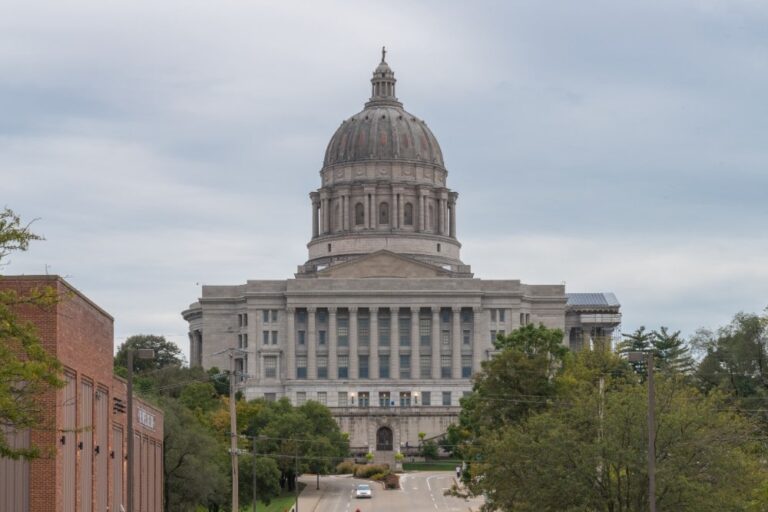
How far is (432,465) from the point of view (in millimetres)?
177875

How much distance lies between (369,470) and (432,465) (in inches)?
772

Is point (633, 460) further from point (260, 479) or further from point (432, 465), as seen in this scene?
point (432, 465)

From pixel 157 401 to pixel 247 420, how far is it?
40.4m

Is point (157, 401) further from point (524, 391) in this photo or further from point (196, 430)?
point (524, 391)

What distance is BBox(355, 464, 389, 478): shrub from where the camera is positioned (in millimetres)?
158375

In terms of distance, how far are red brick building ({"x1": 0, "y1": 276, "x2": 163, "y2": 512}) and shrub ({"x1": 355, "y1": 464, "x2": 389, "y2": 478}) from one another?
243ft

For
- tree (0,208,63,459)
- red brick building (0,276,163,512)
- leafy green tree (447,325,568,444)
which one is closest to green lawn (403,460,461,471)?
leafy green tree (447,325,568,444)

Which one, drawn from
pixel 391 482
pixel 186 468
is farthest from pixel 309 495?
pixel 186 468

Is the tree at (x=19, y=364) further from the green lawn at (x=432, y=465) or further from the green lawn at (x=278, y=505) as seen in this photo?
the green lawn at (x=432, y=465)

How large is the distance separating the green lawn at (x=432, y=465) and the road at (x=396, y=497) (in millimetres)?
10633

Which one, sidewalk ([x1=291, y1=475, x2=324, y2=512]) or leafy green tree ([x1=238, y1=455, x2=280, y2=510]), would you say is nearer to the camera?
leafy green tree ([x1=238, y1=455, x2=280, y2=510])

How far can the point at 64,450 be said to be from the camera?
60.9 meters

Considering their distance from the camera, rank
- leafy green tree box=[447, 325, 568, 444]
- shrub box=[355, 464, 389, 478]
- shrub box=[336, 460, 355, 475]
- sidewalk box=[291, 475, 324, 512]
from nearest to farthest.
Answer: leafy green tree box=[447, 325, 568, 444] → sidewalk box=[291, 475, 324, 512] → shrub box=[355, 464, 389, 478] → shrub box=[336, 460, 355, 475]

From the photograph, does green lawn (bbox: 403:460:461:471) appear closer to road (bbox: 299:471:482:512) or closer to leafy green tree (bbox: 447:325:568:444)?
road (bbox: 299:471:482:512)
